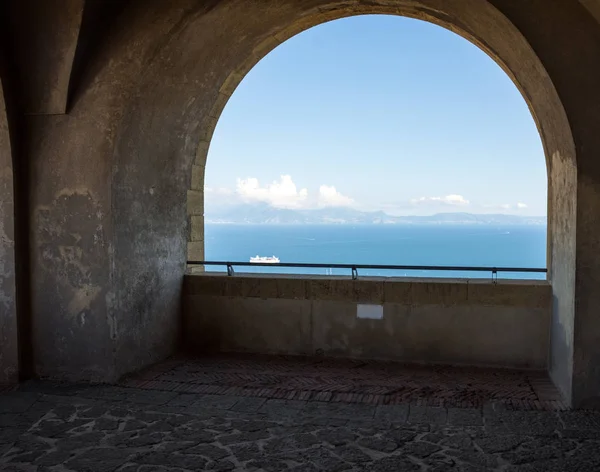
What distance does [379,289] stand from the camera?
5922 mm

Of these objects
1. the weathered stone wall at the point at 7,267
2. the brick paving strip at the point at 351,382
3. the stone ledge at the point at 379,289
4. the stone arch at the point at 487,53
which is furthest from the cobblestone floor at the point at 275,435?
the stone arch at the point at 487,53

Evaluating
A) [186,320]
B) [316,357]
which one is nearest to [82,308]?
[186,320]

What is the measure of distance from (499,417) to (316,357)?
86.2 inches

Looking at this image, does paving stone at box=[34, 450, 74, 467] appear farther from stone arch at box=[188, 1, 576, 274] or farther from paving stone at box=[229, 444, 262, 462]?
stone arch at box=[188, 1, 576, 274]

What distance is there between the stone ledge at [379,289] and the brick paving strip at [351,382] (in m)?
0.65

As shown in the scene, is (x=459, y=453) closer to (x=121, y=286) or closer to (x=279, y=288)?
(x=279, y=288)

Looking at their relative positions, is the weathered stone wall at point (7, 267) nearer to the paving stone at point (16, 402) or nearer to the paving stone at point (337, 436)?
the paving stone at point (16, 402)

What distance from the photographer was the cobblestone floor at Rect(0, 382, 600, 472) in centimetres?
367

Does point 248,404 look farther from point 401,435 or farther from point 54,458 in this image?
point 54,458

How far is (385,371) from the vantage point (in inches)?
223

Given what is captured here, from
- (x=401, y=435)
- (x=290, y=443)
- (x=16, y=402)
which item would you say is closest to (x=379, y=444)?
(x=401, y=435)

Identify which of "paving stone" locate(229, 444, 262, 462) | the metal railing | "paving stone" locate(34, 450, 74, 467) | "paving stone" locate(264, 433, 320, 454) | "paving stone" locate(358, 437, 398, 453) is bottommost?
"paving stone" locate(34, 450, 74, 467)

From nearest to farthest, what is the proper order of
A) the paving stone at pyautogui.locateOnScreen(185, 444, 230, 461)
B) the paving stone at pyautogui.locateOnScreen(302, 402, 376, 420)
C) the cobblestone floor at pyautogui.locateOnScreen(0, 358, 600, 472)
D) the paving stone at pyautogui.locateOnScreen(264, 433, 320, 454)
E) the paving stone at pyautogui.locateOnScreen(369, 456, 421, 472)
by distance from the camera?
the paving stone at pyautogui.locateOnScreen(369, 456, 421, 472) → the cobblestone floor at pyautogui.locateOnScreen(0, 358, 600, 472) → the paving stone at pyautogui.locateOnScreen(185, 444, 230, 461) → the paving stone at pyautogui.locateOnScreen(264, 433, 320, 454) → the paving stone at pyautogui.locateOnScreen(302, 402, 376, 420)

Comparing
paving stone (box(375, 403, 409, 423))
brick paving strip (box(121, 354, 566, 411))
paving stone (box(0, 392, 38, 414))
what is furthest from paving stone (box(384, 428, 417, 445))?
paving stone (box(0, 392, 38, 414))
